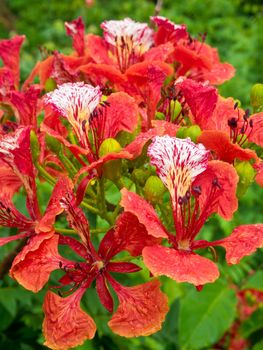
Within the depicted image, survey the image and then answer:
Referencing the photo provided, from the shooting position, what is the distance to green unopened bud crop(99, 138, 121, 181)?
4.08ft

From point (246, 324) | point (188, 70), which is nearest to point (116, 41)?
point (188, 70)

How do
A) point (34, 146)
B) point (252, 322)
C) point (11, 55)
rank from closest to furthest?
point (34, 146)
point (11, 55)
point (252, 322)

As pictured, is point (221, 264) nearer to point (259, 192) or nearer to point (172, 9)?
point (259, 192)

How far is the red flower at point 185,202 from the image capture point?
1.15 m

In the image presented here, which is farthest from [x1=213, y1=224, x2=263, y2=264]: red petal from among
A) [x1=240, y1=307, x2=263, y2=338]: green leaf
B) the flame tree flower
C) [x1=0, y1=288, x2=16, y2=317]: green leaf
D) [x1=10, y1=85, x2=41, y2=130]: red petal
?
[x1=240, y1=307, x2=263, y2=338]: green leaf

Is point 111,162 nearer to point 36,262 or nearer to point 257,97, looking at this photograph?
point 36,262

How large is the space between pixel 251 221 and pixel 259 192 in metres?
0.32

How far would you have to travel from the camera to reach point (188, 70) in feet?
5.64

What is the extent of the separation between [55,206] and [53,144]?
16 centimetres

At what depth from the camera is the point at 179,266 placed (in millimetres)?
1156

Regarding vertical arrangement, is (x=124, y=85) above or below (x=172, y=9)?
above

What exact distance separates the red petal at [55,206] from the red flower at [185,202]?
0.45 ft

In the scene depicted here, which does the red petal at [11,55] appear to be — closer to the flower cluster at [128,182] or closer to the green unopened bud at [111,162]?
the flower cluster at [128,182]

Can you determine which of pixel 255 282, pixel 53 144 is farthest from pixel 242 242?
pixel 255 282
